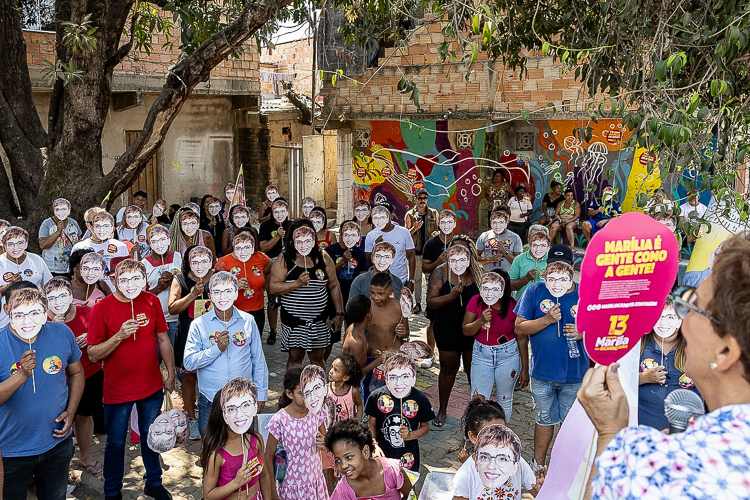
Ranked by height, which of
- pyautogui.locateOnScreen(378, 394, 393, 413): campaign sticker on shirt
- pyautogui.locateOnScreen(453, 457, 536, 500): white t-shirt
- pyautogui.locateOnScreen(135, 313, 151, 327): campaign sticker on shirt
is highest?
pyautogui.locateOnScreen(135, 313, 151, 327): campaign sticker on shirt

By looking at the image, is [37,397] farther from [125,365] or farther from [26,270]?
[26,270]

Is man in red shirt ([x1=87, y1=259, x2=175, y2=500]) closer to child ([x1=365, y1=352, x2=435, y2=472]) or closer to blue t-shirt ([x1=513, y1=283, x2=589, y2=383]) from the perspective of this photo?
child ([x1=365, y1=352, x2=435, y2=472])

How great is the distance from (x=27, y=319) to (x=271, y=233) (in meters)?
5.45

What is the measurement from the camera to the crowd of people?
4.12 meters

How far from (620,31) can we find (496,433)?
3448mm

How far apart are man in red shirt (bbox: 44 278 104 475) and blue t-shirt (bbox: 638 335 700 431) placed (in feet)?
13.4

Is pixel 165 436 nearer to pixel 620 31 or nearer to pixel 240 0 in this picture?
pixel 620 31

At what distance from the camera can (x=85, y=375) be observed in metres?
5.55

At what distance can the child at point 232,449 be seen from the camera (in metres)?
4.00

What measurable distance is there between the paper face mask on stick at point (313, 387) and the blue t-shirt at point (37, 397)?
1.57 meters

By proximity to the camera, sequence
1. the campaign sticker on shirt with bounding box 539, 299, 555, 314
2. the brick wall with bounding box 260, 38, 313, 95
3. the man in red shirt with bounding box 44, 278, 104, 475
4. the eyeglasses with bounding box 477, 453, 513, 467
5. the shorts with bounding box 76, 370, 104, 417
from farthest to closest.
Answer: the brick wall with bounding box 260, 38, 313, 95, the shorts with bounding box 76, 370, 104, 417, the campaign sticker on shirt with bounding box 539, 299, 555, 314, the man in red shirt with bounding box 44, 278, 104, 475, the eyeglasses with bounding box 477, 453, 513, 467

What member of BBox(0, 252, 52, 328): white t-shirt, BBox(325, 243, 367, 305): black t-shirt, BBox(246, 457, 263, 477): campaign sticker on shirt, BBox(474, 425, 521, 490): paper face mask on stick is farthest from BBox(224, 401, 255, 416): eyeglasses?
BBox(325, 243, 367, 305): black t-shirt

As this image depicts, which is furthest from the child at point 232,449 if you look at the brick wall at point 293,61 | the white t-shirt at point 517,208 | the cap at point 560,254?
the brick wall at point 293,61

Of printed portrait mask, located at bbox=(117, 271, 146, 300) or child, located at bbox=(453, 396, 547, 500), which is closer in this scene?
child, located at bbox=(453, 396, 547, 500)
